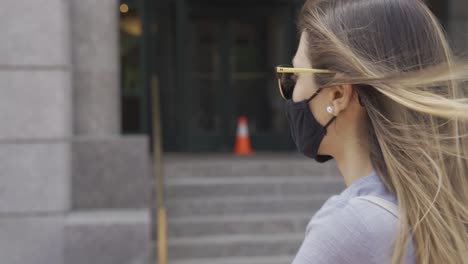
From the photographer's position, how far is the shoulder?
1.28m

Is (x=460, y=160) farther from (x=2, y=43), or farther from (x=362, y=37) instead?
(x=2, y=43)

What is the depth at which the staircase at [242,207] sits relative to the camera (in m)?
7.61

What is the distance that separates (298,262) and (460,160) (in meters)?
Answer: 0.39

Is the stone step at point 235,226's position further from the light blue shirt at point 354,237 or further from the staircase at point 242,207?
the light blue shirt at point 354,237

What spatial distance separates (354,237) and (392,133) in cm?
22

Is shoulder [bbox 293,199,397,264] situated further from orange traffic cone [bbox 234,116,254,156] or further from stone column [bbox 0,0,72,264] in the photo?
orange traffic cone [bbox 234,116,254,156]

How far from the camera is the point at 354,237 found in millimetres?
1277

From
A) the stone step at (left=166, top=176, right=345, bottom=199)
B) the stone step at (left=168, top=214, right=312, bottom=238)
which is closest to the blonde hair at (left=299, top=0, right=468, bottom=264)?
the stone step at (left=168, top=214, right=312, bottom=238)

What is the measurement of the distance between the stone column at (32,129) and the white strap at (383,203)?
5.95m

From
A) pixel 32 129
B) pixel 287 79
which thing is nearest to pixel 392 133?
pixel 287 79

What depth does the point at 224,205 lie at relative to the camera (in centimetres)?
841

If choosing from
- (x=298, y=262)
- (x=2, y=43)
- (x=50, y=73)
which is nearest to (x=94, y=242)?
(x=50, y=73)

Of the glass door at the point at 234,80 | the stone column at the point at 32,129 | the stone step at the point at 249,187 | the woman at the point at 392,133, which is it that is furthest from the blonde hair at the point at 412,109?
the glass door at the point at 234,80

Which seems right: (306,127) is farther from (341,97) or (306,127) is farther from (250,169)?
(250,169)
